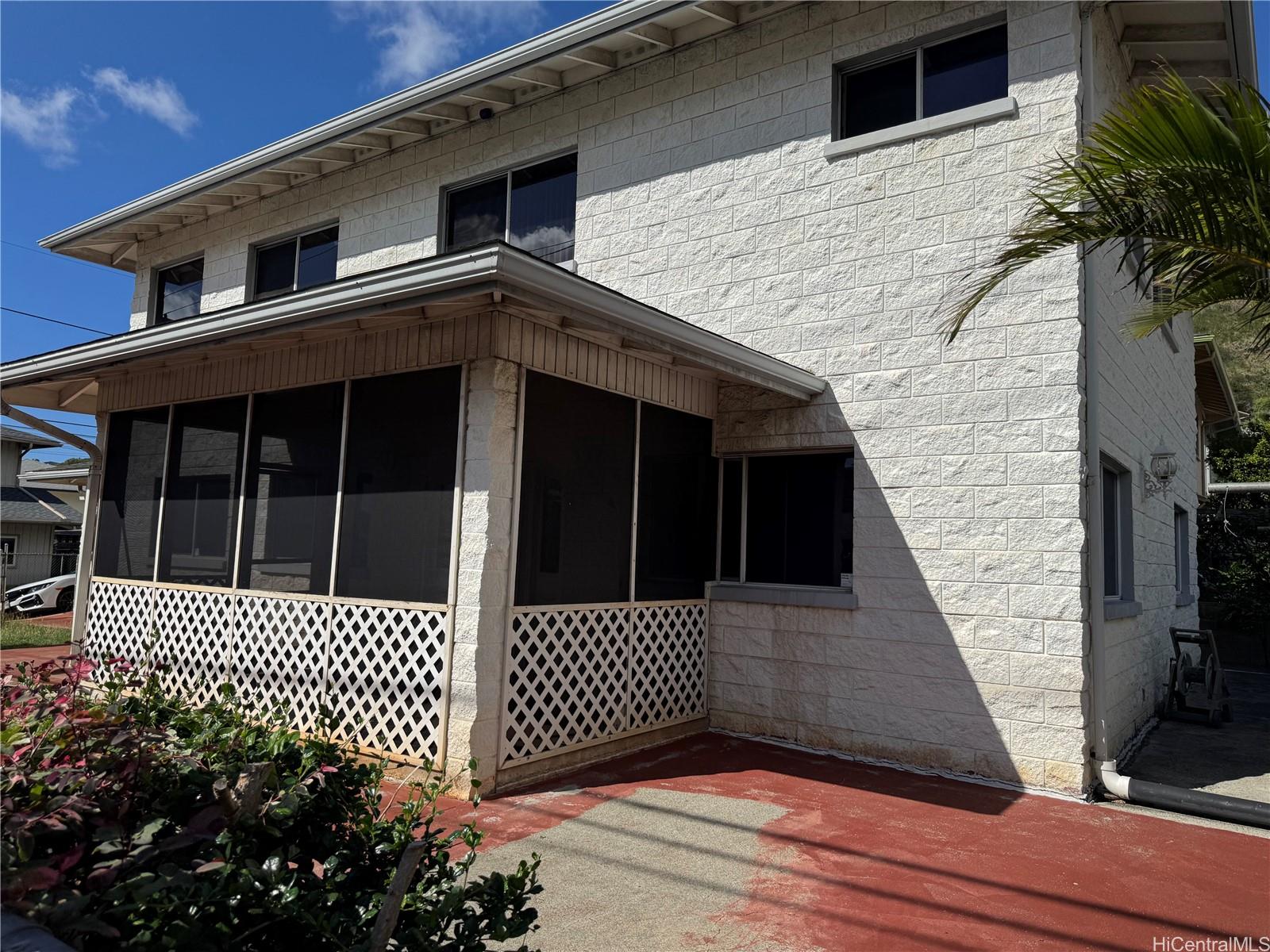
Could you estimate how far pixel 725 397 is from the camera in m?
8.19

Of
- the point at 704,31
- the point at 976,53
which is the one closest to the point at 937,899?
the point at 976,53

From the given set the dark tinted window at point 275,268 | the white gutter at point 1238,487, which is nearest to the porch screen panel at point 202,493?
the dark tinted window at point 275,268

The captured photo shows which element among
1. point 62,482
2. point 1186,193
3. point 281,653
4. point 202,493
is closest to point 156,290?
point 202,493

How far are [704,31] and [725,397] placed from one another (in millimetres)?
3760

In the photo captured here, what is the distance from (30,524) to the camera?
26266mm

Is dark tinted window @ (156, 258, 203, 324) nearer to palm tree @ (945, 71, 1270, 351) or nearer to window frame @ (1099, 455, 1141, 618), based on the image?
palm tree @ (945, 71, 1270, 351)

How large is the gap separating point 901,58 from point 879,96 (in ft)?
1.17

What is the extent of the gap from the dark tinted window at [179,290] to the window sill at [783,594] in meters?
9.53

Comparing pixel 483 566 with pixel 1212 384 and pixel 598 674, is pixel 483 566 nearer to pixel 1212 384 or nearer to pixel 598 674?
pixel 598 674

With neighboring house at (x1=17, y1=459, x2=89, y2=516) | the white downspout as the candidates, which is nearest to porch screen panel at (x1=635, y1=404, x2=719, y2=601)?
the white downspout

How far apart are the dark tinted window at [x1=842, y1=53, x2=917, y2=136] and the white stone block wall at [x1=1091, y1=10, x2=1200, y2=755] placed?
154 centimetres

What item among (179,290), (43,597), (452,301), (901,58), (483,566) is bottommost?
(43,597)

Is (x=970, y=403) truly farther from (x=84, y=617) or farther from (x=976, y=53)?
(x=84, y=617)

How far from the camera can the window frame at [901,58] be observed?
7.00 meters
